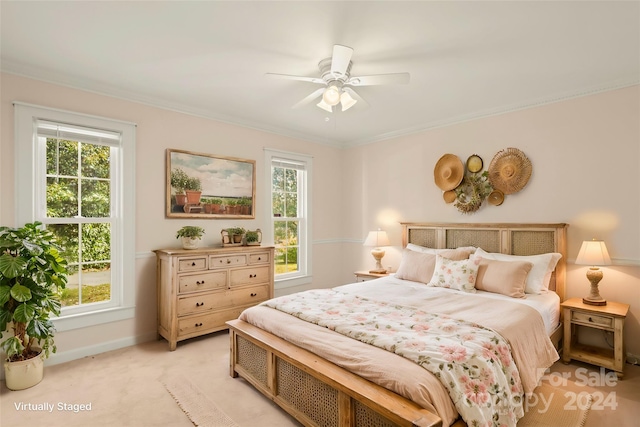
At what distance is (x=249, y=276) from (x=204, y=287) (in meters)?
0.55

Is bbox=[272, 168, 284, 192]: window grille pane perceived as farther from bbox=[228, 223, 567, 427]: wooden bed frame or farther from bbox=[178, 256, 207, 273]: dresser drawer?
bbox=[228, 223, 567, 427]: wooden bed frame

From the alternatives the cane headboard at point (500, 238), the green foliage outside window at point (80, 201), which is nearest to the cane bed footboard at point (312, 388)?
the green foliage outside window at point (80, 201)

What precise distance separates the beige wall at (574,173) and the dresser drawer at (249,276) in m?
2.17

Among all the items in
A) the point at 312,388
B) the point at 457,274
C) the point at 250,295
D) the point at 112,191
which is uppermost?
the point at 112,191

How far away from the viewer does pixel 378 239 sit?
4.64 m

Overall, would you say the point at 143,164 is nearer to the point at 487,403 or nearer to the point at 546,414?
the point at 487,403

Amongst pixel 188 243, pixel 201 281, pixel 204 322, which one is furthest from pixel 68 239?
pixel 204 322

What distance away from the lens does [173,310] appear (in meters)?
3.27

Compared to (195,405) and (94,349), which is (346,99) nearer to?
(195,405)

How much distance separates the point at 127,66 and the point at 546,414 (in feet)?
13.6

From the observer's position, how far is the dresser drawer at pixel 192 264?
3.34 metres

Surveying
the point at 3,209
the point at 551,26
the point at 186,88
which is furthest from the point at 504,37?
the point at 3,209

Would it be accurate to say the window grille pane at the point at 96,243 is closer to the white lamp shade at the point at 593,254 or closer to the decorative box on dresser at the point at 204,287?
the decorative box on dresser at the point at 204,287

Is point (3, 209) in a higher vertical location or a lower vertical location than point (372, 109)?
lower
